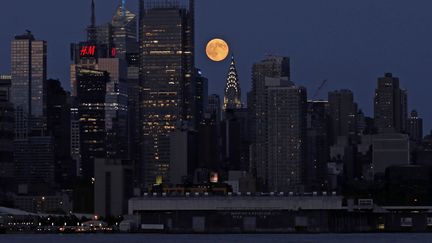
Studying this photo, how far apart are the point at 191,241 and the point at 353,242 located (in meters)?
18.0

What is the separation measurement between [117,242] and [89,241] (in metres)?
7.13

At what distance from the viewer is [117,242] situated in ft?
525

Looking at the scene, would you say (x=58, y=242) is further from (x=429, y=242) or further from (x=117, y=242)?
(x=429, y=242)

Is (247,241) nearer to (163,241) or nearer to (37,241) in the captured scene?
(163,241)

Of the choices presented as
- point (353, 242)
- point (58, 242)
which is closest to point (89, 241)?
point (58, 242)

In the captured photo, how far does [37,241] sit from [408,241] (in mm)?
40532

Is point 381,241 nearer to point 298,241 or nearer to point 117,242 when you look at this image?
point 298,241

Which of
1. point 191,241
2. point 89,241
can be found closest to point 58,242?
point 89,241

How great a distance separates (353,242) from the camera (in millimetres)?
159250

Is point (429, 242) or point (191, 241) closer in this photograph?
point (429, 242)

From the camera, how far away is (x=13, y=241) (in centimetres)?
17075

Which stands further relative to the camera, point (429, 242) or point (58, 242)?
point (58, 242)

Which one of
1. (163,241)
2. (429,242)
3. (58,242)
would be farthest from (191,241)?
(429,242)

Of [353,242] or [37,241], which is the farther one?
[37,241]
